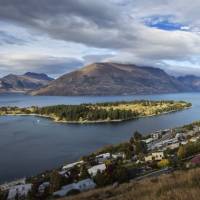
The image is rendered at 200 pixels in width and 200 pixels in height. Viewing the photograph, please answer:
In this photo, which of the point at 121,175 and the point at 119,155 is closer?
the point at 121,175

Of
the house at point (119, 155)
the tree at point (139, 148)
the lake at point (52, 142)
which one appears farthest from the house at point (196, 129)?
the house at point (119, 155)

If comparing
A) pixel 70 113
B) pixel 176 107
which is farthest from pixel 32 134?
pixel 176 107

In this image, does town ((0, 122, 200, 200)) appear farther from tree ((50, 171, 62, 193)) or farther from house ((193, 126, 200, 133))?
house ((193, 126, 200, 133))

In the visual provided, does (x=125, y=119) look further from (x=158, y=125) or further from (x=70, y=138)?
(x=70, y=138)

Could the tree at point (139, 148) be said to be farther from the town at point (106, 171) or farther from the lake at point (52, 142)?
the lake at point (52, 142)

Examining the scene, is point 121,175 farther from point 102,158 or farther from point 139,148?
point 139,148

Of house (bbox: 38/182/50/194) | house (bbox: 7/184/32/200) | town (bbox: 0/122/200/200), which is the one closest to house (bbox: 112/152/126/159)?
town (bbox: 0/122/200/200)

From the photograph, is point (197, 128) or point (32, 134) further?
point (32, 134)

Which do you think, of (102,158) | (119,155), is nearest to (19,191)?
(102,158)
